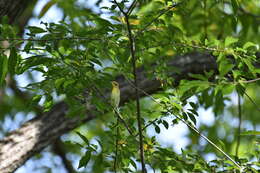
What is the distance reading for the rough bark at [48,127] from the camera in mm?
2658

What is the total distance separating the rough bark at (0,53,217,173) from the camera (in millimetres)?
2658

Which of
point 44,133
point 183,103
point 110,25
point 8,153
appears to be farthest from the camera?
point 44,133

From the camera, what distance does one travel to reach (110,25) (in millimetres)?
1712

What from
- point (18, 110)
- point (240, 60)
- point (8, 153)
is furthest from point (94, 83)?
point (18, 110)

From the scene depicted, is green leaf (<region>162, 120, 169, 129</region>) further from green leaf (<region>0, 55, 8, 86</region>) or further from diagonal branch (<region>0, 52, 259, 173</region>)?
diagonal branch (<region>0, 52, 259, 173</region>)

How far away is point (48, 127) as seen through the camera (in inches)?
113

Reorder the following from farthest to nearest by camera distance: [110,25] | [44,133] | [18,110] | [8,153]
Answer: [18,110] < [44,133] < [8,153] < [110,25]

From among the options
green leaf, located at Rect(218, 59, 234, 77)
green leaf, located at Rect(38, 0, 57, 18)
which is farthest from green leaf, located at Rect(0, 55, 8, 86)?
green leaf, located at Rect(38, 0, 57, 18)

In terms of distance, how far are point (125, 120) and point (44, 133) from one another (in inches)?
42.9

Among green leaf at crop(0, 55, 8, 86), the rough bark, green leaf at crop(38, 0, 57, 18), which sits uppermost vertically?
green leaf at crop(38, 0, 57, 18)

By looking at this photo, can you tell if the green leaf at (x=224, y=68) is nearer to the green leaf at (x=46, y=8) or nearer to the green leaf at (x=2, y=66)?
the green leaf at (x=2, y=66)

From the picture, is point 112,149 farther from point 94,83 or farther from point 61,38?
point 61,38

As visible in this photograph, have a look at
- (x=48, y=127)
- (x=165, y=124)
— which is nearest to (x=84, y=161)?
(x=165, y=124)

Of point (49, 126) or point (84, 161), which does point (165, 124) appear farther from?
point (49, 126)
